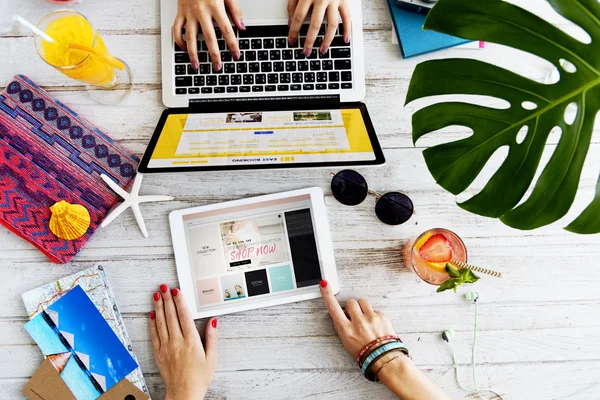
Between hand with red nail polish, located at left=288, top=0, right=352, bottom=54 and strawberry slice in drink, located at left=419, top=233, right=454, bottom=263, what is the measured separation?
0.47 meters

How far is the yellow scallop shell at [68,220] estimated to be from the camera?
95cm

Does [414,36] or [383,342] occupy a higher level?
[414,36]

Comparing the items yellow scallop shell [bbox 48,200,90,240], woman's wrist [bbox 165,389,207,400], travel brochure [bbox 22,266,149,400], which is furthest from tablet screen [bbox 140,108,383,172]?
woman's wrist [bbox 165,389,207,400]

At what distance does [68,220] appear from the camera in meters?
0.95

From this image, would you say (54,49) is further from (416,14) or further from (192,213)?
(416,14)

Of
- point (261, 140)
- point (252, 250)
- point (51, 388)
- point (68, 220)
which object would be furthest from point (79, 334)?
point (261, 140)

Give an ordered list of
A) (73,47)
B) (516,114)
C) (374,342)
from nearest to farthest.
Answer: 1. (516,114)
2. (73,47)
3. (374,342)

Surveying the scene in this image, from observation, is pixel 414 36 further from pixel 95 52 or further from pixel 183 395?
pixel 183 395

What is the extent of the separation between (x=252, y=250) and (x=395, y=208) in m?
0.34

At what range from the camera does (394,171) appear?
3.33 feet

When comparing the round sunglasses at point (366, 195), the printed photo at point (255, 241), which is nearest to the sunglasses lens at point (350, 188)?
the round sunglasses at point (366, 195)

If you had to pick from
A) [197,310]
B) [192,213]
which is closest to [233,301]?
[197,310]

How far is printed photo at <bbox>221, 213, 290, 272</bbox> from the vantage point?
1.02m

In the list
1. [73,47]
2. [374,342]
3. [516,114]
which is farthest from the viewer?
[374,342]
